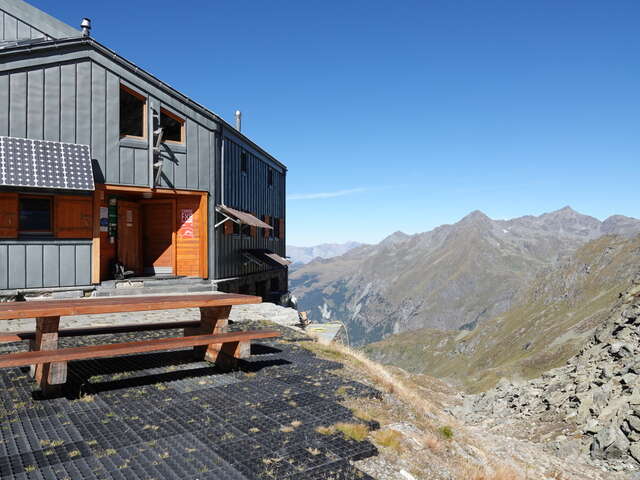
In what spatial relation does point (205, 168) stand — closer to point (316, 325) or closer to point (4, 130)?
point (4, 130)

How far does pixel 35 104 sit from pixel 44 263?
454 centimetres

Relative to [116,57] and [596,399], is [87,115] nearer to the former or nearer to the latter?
[116,57]

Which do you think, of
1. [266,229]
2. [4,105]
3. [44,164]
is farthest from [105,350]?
[266,229]

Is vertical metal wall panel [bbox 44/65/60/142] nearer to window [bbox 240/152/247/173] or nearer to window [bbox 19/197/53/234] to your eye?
window [bbox 19/197/53/234]

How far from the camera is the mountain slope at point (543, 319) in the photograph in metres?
56.7

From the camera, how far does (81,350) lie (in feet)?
19.3

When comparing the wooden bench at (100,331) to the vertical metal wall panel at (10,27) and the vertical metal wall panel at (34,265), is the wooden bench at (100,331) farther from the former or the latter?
the vertical metal wall panel at (10,27)

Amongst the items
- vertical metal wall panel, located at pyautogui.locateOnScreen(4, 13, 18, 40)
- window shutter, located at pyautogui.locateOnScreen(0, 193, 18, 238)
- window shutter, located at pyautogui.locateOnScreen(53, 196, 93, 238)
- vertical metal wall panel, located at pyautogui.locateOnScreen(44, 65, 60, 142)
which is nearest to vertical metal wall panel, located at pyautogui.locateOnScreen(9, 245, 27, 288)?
window shutter, located at pyautogui.locateOnScreen(0, 193, 18, 238)

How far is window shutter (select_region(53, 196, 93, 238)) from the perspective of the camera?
44.3ft

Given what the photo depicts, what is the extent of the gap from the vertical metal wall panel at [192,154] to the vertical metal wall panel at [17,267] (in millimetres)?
5397

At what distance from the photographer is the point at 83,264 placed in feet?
45.6

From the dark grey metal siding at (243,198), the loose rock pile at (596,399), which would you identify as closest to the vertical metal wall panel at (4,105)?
the dark grey metal siding at (243,198)

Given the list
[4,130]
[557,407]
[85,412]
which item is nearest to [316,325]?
[557,407]

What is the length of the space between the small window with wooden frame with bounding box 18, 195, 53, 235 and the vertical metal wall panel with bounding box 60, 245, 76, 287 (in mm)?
651
